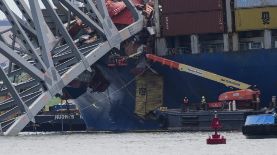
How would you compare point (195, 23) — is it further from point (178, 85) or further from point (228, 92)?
point (228, 92)

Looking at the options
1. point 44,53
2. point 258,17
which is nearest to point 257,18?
point 258,17

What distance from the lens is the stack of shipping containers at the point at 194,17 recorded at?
8281cm

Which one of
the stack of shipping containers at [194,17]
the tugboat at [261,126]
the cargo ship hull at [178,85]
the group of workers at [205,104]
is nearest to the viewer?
the tugboat at [261,126]

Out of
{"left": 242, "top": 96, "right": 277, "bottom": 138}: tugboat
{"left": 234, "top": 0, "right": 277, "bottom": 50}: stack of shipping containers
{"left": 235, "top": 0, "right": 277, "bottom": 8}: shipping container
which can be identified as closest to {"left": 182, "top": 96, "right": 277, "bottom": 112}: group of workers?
{"left": 234, "top": 0, "right": 277, "bottom": 50}: stack of shipping containers

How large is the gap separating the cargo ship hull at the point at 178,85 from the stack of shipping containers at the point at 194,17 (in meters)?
2.42

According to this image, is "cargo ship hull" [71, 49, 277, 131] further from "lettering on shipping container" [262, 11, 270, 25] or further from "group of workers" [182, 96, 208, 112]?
"lettering on shipping container" [262, 11, 270, 25]

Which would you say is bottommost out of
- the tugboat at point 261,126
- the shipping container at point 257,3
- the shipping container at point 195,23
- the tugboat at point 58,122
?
the tugboat at point 58,122

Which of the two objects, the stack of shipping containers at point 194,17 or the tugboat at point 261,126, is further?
the stack of shipping containers at point 194,17

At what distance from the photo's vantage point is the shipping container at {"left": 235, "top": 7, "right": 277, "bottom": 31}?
8094 cm

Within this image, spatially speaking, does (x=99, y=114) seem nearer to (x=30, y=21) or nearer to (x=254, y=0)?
(x=30, y=21)

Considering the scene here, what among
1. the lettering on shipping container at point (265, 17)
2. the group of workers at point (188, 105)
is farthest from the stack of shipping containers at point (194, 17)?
the group of workers at point (188, 105)

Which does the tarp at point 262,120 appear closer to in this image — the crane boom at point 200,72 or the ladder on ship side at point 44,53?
the crane boom at point 200,72

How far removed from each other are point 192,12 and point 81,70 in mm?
12636

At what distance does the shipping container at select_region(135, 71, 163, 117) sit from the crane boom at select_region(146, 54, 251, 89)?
82.3 inches
